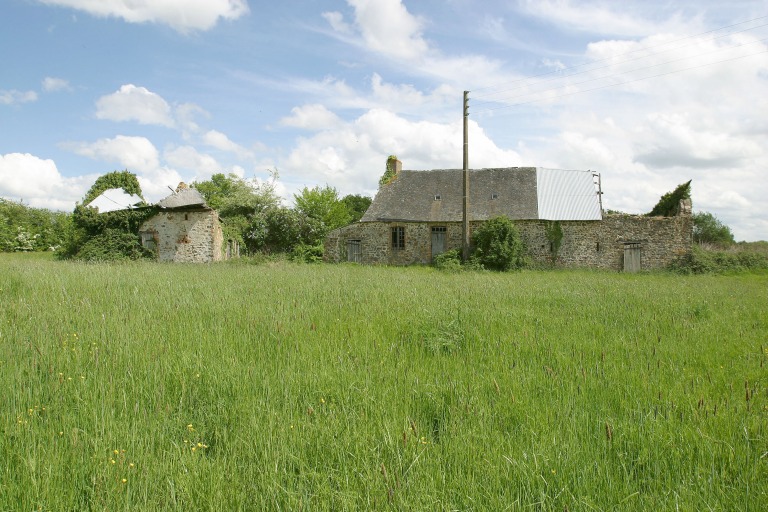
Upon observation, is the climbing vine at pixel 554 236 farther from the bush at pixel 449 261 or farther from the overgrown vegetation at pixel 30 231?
the overgrown vegetation at pixel 30 231

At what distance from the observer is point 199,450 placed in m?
2.78

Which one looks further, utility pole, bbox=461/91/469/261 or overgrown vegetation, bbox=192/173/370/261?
overgrown vegetation, bbox=192/173/370/261

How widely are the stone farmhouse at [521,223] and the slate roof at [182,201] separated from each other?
8.02 meters

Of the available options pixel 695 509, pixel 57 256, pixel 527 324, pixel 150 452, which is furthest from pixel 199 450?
pixel 57 256

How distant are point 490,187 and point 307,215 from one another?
12.7 meters

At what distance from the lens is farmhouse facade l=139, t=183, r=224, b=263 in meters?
25.4

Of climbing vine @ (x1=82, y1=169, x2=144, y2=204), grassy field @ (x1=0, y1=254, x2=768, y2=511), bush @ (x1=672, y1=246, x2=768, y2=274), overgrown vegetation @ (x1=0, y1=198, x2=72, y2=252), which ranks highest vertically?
climbing vine @ (x1=82, y1=169, x2=144, y2=204)

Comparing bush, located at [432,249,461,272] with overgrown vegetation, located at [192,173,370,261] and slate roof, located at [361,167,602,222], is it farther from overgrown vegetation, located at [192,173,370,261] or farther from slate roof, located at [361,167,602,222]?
overgrown vegetation, located at [192,173,370,261]

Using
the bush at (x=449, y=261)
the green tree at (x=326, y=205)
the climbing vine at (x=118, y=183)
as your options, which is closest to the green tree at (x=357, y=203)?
the green tree at (x=326, y=205)

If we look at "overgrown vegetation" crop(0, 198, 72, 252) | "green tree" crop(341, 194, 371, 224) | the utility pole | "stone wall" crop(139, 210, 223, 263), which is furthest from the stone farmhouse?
"green tree" crop(341, 194, 371, 224)

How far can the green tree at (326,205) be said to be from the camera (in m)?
39.1

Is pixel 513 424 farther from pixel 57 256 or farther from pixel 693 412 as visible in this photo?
pixel 57 256

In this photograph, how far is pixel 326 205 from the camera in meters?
41.4

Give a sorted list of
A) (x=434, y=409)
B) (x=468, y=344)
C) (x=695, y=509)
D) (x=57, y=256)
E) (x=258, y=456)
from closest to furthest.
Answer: (x=695, y=509), (x=258, y=456), (x=434, y=409), (x=468, y=344), (x=57, y=256)
